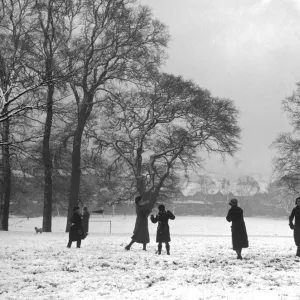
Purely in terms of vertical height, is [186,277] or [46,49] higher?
[46,49]

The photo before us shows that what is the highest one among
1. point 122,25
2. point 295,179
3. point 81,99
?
point 122,25

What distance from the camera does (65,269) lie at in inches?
388

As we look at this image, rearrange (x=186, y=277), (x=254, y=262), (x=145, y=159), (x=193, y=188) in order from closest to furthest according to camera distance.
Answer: (x=186, y=277), (x=254, y=262), (x=145, y=159), (x=193, y=188)

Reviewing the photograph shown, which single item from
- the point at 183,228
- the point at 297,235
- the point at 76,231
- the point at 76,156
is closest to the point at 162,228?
the point at 76,231

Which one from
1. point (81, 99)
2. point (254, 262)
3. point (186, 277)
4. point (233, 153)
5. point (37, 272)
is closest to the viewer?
point (186, 277)

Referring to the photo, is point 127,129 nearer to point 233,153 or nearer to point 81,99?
point 81,99

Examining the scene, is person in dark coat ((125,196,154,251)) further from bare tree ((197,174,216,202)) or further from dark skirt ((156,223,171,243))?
bare tree ((197,174,216,202))

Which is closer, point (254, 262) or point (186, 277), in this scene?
point (186, 277)

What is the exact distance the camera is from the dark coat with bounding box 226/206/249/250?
12125 mm

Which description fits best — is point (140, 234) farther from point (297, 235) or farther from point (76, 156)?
point (76, 156)

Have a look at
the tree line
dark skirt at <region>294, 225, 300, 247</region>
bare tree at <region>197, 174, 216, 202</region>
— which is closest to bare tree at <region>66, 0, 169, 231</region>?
the tree line

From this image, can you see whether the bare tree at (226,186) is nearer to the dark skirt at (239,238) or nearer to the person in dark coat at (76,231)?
the person in dark coat at (76,231)

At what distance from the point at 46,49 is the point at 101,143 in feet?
27.5

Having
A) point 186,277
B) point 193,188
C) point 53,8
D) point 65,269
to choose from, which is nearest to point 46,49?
point 53,8
